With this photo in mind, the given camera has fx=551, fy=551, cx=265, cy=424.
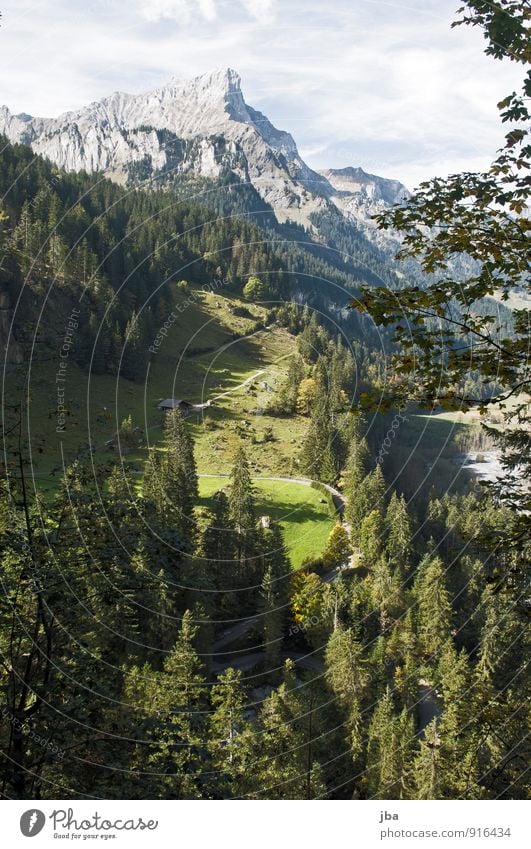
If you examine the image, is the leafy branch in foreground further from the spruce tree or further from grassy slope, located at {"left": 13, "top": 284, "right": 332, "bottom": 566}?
the spruce tree

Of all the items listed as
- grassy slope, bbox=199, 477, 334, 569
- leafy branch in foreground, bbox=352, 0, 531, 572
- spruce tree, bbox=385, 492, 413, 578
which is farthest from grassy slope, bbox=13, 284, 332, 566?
leafy branch in foreground, bbox=352, 0, 531, 572

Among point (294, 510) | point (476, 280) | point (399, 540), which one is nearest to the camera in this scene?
point (476, 280)

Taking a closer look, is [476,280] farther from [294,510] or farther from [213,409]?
[213,409]

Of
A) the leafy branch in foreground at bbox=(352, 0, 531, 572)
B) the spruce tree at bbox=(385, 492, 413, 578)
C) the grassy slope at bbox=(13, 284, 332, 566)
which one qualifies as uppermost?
the leafy branch in foreground at bbox=(352, 0, 531, 572)

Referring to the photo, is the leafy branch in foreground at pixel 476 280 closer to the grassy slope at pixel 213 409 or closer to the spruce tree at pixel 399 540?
the grassy slope at pixel 213 409

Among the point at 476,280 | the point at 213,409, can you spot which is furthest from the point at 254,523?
the point at 476,280

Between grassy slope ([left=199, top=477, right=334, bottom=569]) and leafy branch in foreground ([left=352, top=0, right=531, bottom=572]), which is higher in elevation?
leafy branch in foreground ([left=352, top=0, right=531, bottom=572])

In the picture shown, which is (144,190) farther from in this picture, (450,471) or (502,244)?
(502,244)
